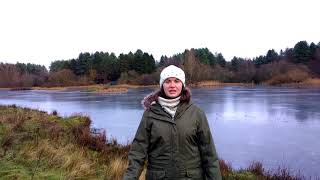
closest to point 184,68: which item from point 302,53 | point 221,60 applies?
point 302,53

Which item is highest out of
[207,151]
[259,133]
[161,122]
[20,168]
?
[161,122]

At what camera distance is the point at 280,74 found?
61344 millimetres

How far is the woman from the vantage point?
313 cm

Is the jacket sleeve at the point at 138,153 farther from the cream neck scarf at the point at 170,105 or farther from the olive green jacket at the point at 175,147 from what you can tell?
the cream neck scarf at the point at 170,105

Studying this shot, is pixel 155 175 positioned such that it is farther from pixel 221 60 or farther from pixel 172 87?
pixel 221 60

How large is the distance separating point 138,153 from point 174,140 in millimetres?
316

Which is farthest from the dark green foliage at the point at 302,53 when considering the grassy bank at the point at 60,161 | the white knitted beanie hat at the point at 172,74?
the white knitted beanie hat at the point at 172,74

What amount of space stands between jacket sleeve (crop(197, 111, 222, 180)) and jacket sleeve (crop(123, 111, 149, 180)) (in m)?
0.42

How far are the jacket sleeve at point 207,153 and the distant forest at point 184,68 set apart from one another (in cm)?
5720

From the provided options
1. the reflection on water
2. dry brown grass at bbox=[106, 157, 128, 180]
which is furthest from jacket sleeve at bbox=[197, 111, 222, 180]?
the reflection on water

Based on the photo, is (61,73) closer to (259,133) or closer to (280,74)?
(280,74)

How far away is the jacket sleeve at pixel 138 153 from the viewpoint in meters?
3.20

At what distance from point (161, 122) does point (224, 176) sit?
4.96 metres

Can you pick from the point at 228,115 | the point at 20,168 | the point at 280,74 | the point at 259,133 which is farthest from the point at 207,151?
the point at 280,74
